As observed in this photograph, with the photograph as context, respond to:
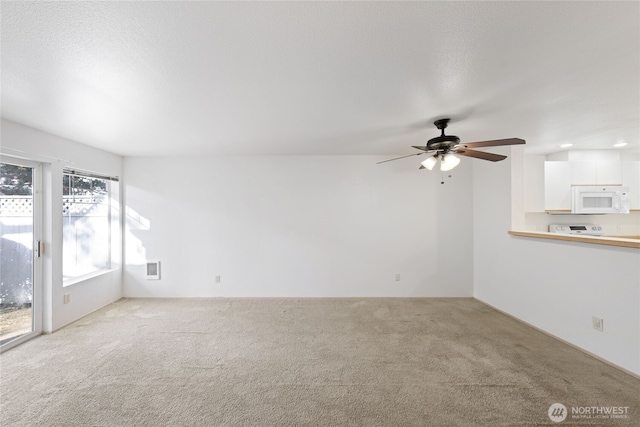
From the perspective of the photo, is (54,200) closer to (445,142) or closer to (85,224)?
(85,224)

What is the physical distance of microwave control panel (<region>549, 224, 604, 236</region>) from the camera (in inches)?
156

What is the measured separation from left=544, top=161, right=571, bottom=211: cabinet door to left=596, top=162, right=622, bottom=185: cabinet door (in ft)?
1.46

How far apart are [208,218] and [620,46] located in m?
4.58

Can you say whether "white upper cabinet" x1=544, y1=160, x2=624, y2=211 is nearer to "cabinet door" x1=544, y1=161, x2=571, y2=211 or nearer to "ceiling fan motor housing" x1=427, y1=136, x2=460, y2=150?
"cabinet door" x1=544, y1=161, x2=571, y2=211

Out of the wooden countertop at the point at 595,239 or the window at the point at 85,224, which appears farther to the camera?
the window at the point at 85,224

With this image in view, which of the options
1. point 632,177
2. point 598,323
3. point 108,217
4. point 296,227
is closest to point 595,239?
point 598,323

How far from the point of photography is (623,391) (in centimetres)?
192

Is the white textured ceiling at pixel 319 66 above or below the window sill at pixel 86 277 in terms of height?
above

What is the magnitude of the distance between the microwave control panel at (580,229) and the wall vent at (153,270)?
6488 millimetres

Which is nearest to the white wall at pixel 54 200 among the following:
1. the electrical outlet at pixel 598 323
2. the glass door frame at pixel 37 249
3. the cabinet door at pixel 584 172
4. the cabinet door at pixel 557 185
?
the glass door frame at pixel 37 249

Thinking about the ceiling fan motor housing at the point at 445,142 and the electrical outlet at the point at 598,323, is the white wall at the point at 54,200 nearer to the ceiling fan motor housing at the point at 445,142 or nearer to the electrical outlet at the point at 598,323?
the ceiling fan motor housing at the point at 445,142

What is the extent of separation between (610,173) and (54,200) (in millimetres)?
7568

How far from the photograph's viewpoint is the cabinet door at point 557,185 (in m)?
3.77

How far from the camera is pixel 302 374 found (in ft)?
7.02
